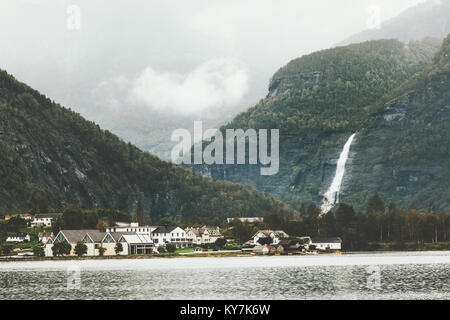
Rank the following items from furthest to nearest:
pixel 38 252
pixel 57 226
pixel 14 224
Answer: pixel 14 224 → pixel 57 226 → pixel 38 252

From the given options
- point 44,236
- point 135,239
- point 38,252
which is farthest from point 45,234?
point 135,239

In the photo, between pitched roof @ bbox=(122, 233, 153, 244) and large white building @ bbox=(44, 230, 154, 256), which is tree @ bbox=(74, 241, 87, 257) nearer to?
large white building @ bbox=(44, 230, 154, 256)

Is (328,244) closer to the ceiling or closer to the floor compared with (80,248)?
closer to the ceiling

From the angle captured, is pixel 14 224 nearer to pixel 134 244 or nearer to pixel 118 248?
pixel 118 248

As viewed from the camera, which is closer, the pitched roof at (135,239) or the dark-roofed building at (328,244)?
the pitched roof at (135,239)

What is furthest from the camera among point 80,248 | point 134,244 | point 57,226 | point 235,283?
point 57,226

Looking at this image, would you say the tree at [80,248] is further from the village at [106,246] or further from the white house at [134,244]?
the white house at [134,244]

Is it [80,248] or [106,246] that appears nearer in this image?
[80,248]

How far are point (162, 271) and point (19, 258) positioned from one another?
55.8 metres

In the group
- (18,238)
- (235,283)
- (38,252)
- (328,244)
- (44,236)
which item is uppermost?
(44,236)

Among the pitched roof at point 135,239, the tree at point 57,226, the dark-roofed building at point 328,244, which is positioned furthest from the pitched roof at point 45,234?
the dark-roofed building at point 328,244
